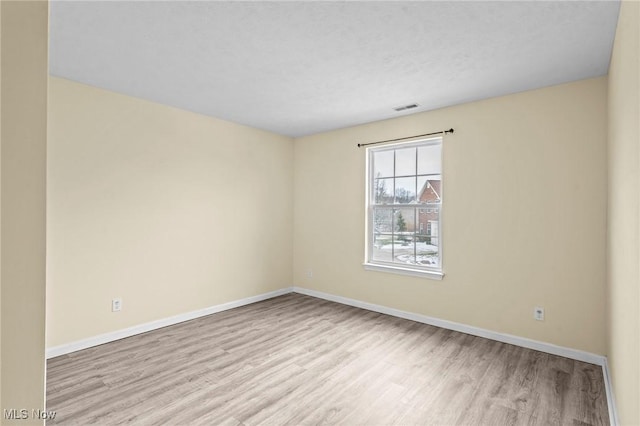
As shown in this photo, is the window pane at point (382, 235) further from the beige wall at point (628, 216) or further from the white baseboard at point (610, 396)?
the beige wall at point (628, 216)

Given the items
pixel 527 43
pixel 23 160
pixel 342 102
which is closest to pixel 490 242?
pixel 527 43

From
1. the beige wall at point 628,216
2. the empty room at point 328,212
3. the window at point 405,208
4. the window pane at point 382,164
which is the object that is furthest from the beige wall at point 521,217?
the beige wall at point 628,216

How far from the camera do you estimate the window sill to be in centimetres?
389

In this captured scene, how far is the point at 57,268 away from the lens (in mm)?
3014

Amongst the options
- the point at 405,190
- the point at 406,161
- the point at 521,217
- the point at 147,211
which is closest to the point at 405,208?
the point at 405,190

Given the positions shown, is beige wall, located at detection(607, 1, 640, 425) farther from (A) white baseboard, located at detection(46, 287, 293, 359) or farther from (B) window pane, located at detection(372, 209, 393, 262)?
(A) white baseboard, located at detection(46, 287, 293, 359)

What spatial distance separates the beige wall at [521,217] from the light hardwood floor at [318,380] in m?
0.39

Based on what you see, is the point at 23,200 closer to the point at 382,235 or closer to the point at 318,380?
the point at 318,380

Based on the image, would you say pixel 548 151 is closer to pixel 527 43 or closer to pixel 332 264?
pixel 527 43

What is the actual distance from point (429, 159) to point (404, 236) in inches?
40.7

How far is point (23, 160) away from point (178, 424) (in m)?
1.98

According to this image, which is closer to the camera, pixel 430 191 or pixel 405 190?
pixel 430 191

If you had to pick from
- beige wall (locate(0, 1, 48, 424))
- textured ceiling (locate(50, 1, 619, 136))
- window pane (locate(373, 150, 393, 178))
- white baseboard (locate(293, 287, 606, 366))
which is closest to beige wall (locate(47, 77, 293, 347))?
textured ceiling (locate(50, 1, 619, 136))

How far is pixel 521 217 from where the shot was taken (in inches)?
129
